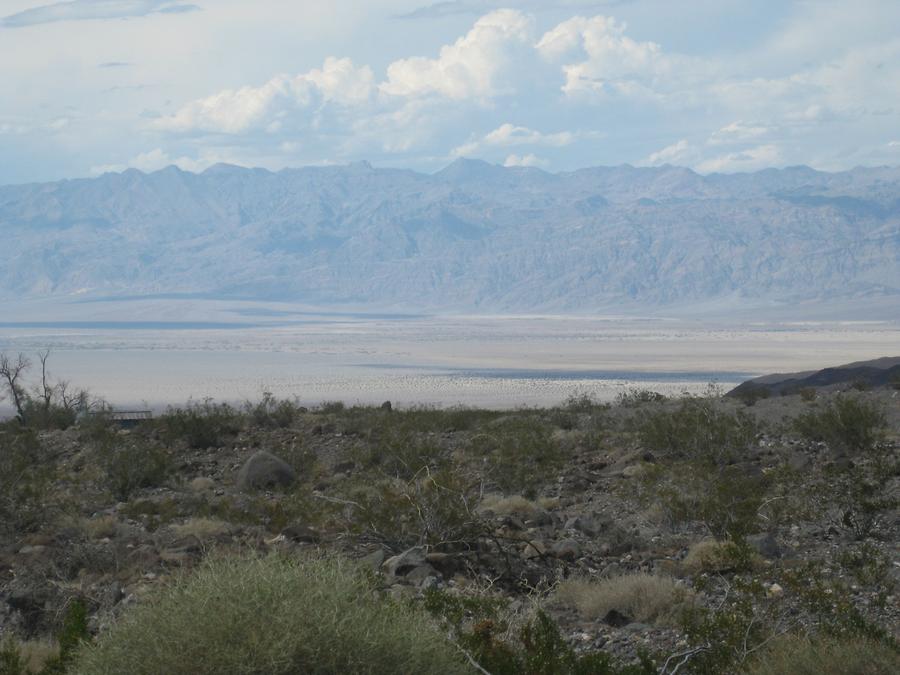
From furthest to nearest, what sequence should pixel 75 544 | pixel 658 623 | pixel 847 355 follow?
pixel 847 355
pixel 75 544
pixel 658 623

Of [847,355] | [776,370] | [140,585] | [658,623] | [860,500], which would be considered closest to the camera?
[658,623]

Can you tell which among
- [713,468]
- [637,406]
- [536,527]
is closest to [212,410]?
[637,406]

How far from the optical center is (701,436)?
19516 mm

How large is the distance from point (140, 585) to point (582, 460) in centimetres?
1234

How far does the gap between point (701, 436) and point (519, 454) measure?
3336mm

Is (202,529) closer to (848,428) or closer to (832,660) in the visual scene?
(832,660)

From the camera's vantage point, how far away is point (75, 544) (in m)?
11.5

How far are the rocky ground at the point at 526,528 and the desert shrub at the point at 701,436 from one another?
0.22 feet

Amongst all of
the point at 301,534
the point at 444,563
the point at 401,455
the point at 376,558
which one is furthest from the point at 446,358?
the point at 376,558

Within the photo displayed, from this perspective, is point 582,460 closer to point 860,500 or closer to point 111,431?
point 860,500

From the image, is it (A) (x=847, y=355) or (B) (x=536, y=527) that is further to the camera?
(A) (x=847, y=355)

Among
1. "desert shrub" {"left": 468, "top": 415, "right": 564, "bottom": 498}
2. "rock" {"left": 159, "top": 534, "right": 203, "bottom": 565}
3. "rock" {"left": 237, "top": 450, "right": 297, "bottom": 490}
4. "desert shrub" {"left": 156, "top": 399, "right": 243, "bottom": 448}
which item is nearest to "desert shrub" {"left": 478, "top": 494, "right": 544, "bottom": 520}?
"desert shrub" {"left": 468, "top": 415, "right": 564, "bottom": 498}

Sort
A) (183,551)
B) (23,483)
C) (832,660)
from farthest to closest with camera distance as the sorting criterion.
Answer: (23,483)
(183,551)
(832,660)

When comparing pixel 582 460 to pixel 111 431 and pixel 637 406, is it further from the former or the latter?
pixel 111 431
